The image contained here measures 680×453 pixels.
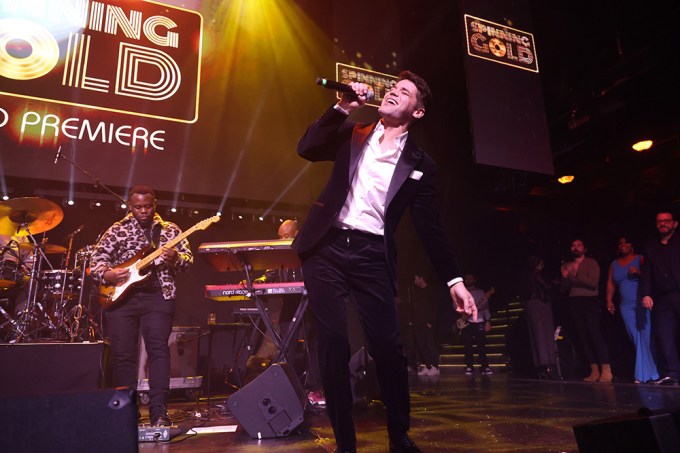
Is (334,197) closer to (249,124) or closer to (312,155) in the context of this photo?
(312,155)

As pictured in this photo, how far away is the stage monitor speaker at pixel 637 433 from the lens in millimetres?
1312

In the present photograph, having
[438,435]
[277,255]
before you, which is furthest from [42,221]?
[438,435]

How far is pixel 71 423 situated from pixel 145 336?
2692mm

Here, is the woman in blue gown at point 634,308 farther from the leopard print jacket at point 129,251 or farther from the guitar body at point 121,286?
the guitar body at point 121,286

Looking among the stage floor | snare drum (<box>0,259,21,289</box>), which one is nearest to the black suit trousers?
the stage floor

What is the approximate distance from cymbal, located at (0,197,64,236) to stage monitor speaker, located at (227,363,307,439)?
174 inches

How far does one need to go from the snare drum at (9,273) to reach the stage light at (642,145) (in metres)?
10.2

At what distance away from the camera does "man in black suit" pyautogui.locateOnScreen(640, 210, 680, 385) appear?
19.6 ft

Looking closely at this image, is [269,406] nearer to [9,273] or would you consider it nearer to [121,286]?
[121,286]

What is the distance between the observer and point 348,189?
221cm

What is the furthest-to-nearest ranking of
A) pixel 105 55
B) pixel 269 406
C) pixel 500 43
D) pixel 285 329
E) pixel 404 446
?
pixel 105 55 < pixel 500 43 < pixel 285 329 < pixel 269 406 < pixel 404 446

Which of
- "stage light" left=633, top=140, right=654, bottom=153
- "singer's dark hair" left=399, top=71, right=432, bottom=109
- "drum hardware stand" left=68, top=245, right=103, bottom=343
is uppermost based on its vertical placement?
"stage light" left=633, top=140, right=654, bottom=153

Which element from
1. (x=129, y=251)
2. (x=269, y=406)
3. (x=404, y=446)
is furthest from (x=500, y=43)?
(x=404, y=446)

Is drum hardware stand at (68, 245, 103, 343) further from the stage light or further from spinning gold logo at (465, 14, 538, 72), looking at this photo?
the stage light
